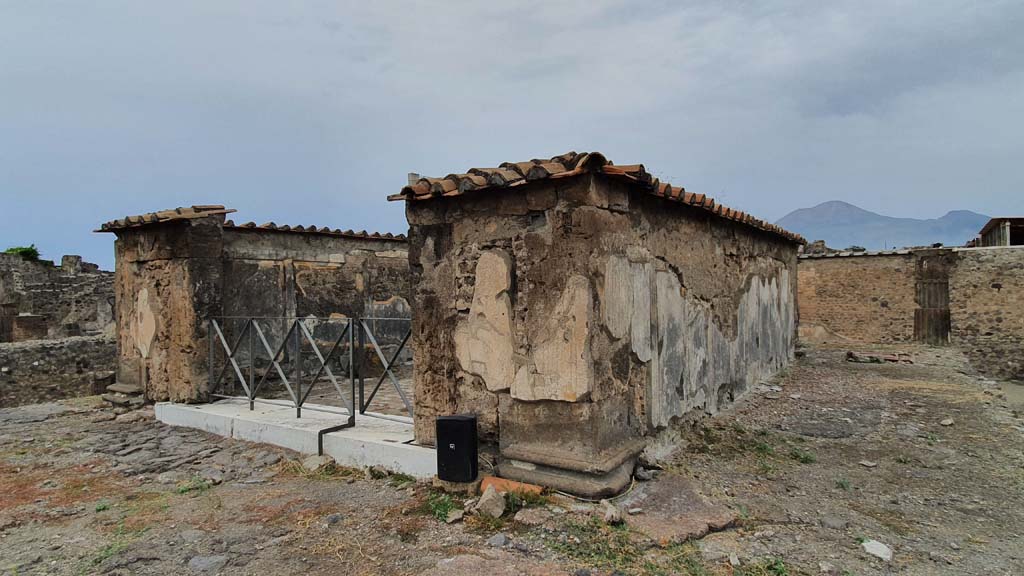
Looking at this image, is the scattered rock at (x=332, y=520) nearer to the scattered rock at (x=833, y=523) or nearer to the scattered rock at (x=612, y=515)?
the scattered rock at (x=612, y=515)

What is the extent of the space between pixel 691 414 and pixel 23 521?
5.17 metres

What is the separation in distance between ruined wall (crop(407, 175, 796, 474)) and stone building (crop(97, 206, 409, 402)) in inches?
136

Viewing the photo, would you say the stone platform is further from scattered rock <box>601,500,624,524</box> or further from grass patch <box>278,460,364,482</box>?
scattered rock <box>601,500,624,524</box>

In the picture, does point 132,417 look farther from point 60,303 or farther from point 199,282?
point 60,303

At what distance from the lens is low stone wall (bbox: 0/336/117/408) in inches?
419

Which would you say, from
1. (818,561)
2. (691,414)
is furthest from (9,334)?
(818,561)

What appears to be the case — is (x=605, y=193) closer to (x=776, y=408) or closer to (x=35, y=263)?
(x=776, y=408)

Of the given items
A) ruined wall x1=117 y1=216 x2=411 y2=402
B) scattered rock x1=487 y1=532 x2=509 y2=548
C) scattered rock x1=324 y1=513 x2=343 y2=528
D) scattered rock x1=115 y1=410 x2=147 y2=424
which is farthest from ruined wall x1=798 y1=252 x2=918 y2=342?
scattered rock x1=115 y1=410 x2=147 y2=424

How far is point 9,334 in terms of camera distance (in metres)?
14.9

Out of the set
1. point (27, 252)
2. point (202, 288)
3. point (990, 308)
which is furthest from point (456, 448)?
point (27, 252)

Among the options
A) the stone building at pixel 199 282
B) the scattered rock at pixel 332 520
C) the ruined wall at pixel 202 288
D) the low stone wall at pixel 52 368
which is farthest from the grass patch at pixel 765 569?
the low stone wall at pixel 52 368

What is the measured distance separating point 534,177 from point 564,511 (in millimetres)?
2128

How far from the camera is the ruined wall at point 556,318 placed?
3865 millimetres

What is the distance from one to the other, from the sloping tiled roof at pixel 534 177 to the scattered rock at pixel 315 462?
2257mm
